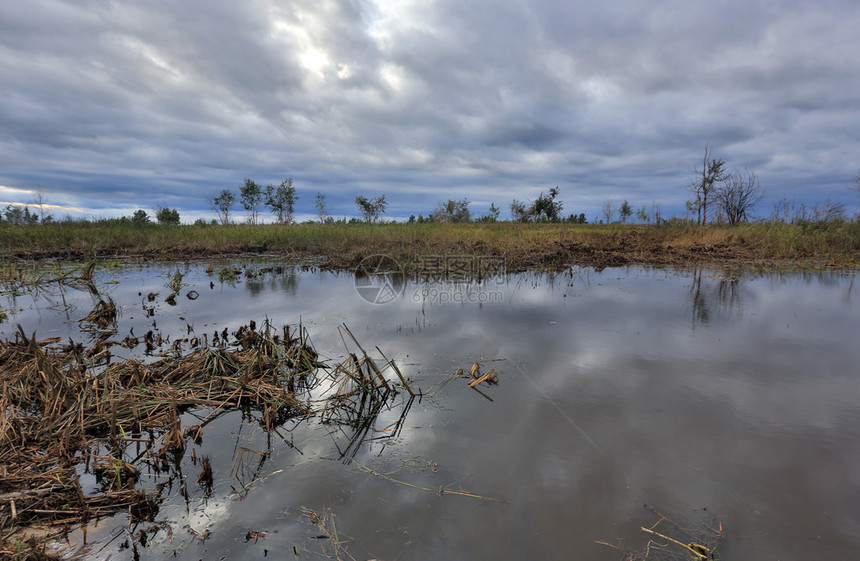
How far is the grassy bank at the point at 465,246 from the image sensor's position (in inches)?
501

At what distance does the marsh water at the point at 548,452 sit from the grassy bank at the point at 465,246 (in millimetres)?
6824

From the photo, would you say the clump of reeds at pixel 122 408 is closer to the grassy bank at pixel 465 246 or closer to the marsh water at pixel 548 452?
the marsh water at pixel 548 452

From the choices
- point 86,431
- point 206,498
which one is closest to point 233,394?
point 86,431

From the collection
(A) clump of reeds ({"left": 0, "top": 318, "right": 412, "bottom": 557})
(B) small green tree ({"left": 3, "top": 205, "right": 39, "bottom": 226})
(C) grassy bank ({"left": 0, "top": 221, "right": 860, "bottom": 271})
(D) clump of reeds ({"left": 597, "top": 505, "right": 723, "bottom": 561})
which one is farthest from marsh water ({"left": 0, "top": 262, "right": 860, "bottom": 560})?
(B) small green tree ({"left": 3, "top": 205, "right": 39, "bottom": 226})

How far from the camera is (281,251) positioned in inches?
614

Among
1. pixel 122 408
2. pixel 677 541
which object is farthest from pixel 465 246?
pixel 677 541

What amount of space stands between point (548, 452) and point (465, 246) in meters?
11.3

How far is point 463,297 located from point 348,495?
5.52 meters

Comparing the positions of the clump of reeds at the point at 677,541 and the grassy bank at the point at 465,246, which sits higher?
the grassy bank at the point at 465,246

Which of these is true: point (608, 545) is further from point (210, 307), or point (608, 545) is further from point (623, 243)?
point (623, 243)

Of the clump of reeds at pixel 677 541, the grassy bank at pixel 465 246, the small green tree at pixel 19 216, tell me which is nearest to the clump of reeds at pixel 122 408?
the clump of reeds at pixel 677 541

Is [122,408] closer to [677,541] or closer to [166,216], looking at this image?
[677,541]

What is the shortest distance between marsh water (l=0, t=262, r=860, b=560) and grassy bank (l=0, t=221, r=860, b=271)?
22.4 ft

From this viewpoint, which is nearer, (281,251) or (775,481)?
(775,481)
